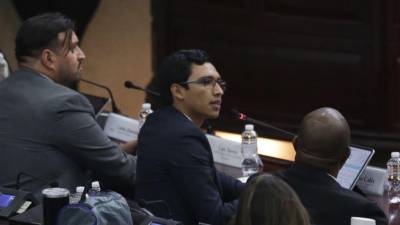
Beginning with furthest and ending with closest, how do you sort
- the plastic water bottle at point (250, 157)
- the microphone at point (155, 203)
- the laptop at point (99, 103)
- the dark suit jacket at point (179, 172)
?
the laptop at point (99, 103) → the plastic water bottle at point (250, 157) → the dark suit jacket at point (179, 172) → the microphone at point (155, 203)

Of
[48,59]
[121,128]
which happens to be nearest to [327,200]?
[48,59]

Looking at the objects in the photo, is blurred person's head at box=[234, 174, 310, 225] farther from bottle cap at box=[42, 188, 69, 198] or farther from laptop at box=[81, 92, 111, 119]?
laptop at box=[81, 92, 111, 119]

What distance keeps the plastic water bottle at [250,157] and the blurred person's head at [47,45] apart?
2.22ft

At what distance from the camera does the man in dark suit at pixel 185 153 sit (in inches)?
102

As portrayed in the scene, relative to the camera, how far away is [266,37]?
5488mm

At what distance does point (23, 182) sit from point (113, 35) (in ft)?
10.8

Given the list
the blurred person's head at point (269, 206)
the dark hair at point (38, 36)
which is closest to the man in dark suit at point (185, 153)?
the dark hair at point (38, 36)

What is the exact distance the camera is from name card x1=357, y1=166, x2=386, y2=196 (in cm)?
282

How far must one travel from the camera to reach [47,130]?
2859 mm

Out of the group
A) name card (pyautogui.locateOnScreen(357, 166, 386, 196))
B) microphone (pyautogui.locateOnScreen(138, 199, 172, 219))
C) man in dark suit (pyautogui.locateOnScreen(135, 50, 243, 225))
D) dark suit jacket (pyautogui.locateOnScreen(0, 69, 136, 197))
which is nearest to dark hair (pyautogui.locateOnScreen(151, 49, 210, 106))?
man in dark suit (pyautogui.locateOnScreen(135, 50, 243, 225))

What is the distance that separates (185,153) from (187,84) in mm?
264

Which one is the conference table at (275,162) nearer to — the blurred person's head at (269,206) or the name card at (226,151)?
the name card at (226,151)

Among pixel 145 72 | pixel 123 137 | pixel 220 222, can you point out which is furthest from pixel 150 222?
pixel 145 72

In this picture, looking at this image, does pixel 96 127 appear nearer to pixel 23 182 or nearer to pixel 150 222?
pixel 23 182
